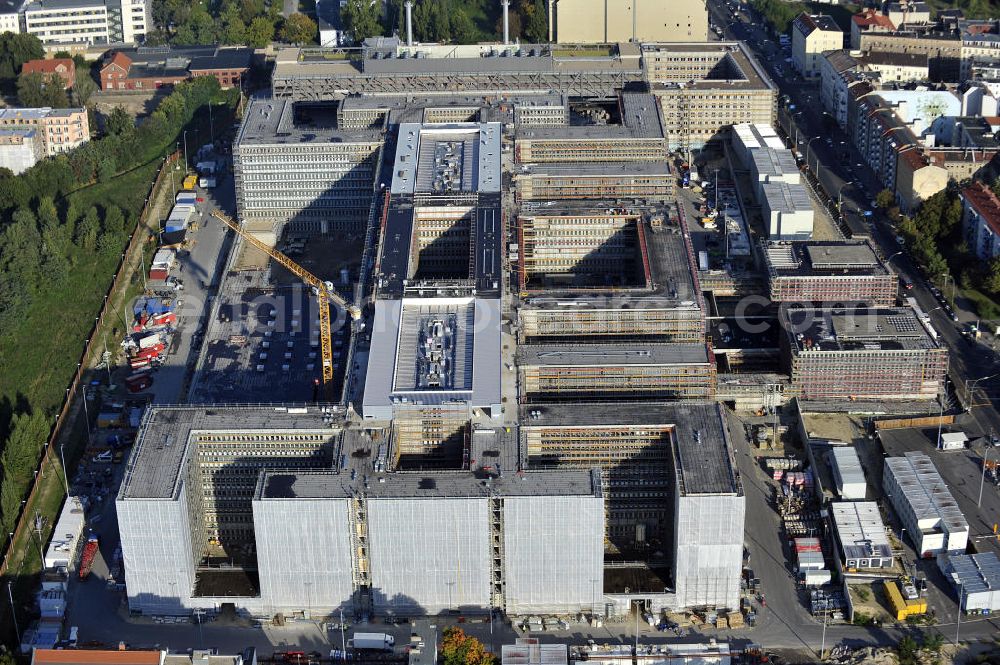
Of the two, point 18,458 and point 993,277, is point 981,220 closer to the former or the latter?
point 993,277

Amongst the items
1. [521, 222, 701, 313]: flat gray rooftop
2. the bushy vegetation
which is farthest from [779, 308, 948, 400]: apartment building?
the bushy vegetation

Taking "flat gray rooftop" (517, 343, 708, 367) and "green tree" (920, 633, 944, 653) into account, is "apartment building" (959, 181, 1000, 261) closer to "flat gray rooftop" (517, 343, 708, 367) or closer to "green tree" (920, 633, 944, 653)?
"flat gray rooftop" (517, 343, 708, 367)

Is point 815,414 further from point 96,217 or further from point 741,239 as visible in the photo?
point 96,217

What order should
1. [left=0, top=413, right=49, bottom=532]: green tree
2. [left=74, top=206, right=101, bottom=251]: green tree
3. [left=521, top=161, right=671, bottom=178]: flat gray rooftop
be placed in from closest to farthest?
[left=0, top=413, right=49, bottom=532]: green tree
[left=521, top=161, right=671, bottom=178]: flat gray rooftop
[left=74, top=206, right=101, bottom=251]: green tree

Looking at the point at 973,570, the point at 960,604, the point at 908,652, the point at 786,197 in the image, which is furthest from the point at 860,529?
the point at 786,197

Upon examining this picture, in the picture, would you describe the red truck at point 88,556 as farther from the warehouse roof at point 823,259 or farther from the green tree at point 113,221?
the warehouse roof at point 823,259

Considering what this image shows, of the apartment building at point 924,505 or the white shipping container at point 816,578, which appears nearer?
the white shipping container at point 816,578

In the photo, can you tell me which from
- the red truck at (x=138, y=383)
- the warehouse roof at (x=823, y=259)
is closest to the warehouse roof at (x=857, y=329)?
the warehouse roof at (x=823, y=259)
